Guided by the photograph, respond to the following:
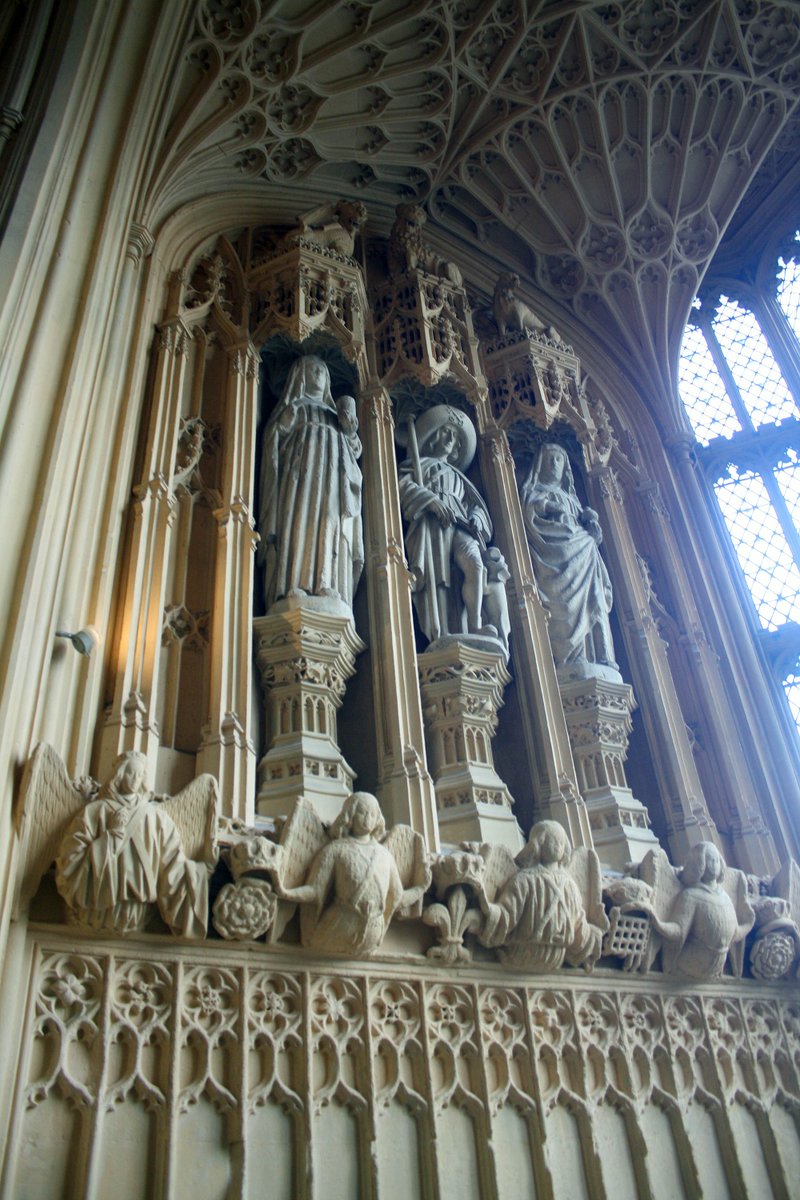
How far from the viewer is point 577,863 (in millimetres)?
6805

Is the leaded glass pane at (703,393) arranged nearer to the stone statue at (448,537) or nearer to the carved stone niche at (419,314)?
the carved stone niche at (419,314)

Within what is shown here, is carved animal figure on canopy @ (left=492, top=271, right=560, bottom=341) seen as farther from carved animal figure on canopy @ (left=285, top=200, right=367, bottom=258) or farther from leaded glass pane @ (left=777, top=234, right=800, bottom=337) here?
leaded glass pane @ (left=777, top=234, right=800, bottom=337)

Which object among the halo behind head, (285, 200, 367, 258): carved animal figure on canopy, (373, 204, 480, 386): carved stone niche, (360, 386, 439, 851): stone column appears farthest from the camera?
(285, 200, 367, 258): carved animal figure on canopy

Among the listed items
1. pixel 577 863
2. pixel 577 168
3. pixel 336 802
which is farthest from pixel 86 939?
pixel 577 168

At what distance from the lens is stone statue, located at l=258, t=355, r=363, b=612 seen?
8055 mm

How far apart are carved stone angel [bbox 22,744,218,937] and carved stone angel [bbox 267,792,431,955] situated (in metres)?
0.50

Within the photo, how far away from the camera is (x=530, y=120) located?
38.5ft

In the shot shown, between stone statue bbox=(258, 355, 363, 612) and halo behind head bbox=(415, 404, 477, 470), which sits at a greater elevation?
halo behind head bbox=(415, 404, 477, 470)

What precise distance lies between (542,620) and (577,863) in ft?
8.50

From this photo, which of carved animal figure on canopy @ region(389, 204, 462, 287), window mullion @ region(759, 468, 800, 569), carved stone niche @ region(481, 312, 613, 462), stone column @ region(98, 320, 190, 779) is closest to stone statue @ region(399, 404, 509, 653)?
carved stone niche @ region(481, 312, 613, 462)

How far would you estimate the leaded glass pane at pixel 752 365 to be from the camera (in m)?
12.4

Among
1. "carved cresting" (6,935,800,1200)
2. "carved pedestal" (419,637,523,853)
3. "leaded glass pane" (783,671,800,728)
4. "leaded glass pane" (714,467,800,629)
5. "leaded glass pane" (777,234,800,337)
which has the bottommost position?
"carved cresting" (6,935,800,1200)

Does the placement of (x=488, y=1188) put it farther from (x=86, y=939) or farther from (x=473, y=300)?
(x=473, y=300)

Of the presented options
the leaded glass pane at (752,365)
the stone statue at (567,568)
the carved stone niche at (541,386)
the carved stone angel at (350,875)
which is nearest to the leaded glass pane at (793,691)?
the stone statue at (567,568)
